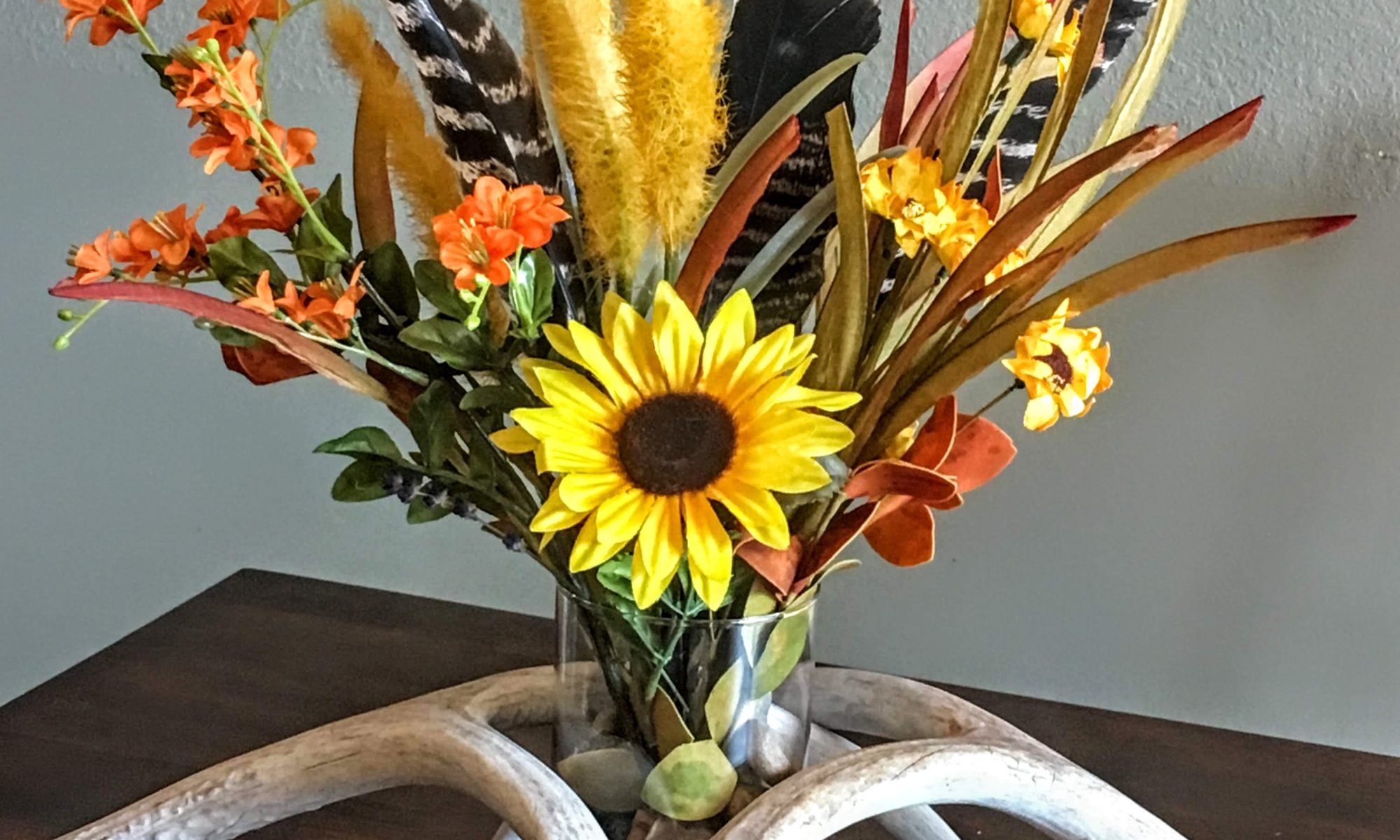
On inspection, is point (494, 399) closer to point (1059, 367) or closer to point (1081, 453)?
point (1059, 367)

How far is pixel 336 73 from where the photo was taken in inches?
31.8

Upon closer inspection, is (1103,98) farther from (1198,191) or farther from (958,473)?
(958,473)

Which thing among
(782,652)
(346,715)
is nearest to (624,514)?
(782,652)

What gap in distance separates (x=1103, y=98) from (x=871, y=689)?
387 mm

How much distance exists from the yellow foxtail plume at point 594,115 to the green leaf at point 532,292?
25mm

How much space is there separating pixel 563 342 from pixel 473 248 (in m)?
0.04

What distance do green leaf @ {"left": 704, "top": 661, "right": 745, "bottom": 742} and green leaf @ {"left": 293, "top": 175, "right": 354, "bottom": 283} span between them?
199 mm

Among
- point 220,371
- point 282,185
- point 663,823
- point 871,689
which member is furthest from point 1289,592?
point 220,371

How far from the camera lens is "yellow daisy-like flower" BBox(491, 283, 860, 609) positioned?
0.34 metres

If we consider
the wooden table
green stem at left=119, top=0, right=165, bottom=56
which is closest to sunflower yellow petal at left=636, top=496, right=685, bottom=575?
green stem at left=119, top=0, right=165, bottom=56

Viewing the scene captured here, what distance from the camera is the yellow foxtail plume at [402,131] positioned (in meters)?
0.40

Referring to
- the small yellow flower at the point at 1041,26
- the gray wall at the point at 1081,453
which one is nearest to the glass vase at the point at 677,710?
the small yellow flower at the point at 1041,26

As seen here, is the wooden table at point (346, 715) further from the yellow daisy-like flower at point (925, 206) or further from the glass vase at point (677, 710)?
the yellow daisy-like flower at point (925, 206)

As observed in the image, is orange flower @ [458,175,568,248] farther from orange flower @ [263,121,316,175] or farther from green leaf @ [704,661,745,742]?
green leaf @ [704,661,745,742]
